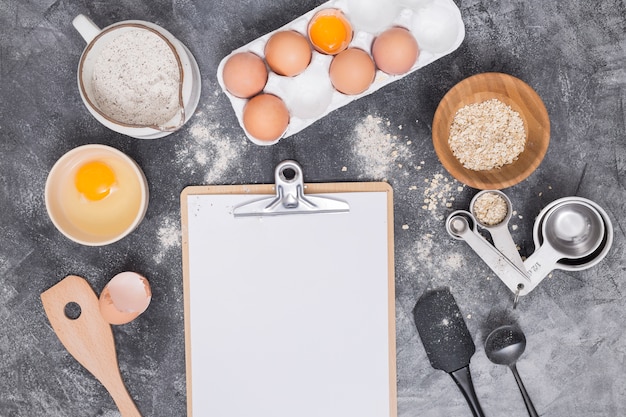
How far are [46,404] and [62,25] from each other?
68 centimetres

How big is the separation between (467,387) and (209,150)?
0.61 meters

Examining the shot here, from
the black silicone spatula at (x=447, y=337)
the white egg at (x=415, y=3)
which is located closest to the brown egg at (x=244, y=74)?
the white egg at (x=415, y=3)

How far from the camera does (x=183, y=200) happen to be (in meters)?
0.96

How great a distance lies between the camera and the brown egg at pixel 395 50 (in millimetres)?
832

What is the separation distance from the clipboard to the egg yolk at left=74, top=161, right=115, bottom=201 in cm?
13

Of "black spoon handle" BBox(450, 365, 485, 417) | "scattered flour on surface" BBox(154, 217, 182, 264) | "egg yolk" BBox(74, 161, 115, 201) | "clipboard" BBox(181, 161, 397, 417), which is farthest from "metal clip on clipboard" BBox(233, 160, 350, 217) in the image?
"black spoon handle" BBox(450, 365, 485, 417)

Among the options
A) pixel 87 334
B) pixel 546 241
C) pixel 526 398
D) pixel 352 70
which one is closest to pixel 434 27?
pixel 352 70

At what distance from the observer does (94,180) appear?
2.97ft

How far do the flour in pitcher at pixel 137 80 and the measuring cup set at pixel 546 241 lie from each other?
0.52 metres

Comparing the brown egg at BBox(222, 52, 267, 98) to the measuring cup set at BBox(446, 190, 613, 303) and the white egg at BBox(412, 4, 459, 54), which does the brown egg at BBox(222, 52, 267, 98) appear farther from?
the measuring cup set at BBox(446, 190, 613, 303)

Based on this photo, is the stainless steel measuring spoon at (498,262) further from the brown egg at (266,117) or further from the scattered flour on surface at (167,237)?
the scattered flour on surface at (167,237)

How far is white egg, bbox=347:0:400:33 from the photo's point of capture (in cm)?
85

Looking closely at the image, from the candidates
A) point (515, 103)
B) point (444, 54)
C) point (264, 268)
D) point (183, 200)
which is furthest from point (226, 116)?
point (515, 103)

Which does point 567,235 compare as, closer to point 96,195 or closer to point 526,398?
point 526,398
